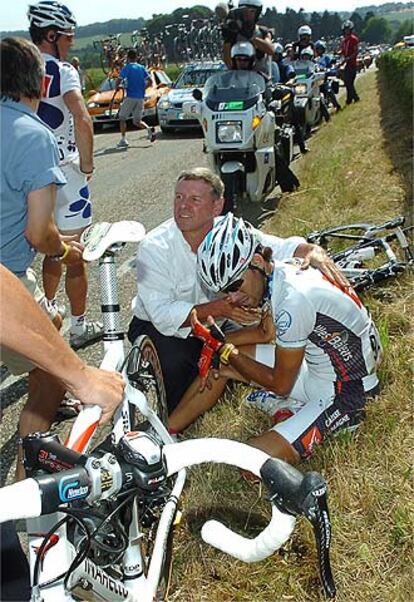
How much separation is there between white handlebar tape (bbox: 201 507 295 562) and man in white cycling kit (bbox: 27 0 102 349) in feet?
10.0

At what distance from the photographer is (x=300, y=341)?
322cm

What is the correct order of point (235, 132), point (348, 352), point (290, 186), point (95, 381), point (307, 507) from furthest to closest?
point (290, 186) → point (235, 132) → point (348, 352) → point (95, 381) → point (307, 507)

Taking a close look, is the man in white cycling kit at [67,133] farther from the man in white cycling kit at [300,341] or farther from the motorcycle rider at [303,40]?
the motorcycle rider at [303,40]

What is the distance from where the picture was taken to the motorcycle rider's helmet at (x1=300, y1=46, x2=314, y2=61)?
15.3m

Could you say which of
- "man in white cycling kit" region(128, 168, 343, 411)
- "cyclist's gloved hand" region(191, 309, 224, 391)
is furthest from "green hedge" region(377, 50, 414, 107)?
"cyclist's gloved hand" region(191, 309, 224, 391)

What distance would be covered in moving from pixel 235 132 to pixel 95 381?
608 cm

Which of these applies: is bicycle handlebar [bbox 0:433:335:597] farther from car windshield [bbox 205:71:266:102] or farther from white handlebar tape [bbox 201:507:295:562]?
car windshield [bbox 205:71:266:102]

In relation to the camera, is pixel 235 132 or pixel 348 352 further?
pixel 235 132

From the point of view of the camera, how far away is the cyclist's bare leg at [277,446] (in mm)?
3314

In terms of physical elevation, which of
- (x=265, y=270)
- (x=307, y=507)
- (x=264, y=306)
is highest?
(x=307, y=507)

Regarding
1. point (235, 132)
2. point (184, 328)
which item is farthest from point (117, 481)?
point (235, 132)

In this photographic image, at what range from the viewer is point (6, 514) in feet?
4.55

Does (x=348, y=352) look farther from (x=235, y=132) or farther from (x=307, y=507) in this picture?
(x=235, y=132)

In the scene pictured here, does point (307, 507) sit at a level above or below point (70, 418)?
above
